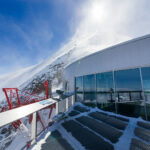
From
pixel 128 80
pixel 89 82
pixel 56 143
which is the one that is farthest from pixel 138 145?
pixel 89 82

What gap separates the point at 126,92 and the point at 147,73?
45.0 inches

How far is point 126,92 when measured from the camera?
359cm

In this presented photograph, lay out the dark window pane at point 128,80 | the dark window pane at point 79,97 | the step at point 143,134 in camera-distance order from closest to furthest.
A: the step at point 143,134 < the dark window pane at point 128,80 < the dark window pane at point 79,97

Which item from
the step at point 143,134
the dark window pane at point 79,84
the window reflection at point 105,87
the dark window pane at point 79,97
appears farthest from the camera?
the dark window pane at point 79,84

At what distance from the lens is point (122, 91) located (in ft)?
12.0

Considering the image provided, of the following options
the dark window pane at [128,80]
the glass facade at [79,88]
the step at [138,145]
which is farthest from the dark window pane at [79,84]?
the step at [138,145]

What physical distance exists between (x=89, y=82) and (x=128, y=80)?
221cm

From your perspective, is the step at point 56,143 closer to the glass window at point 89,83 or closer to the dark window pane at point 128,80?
the dark window pane at point 128,80

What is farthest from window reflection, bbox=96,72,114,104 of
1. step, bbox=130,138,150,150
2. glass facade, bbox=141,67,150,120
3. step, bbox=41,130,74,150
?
step, bbox=41,130,74,150

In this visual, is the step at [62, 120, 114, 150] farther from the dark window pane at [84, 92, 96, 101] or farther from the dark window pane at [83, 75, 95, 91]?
the dark window pane at [83, 75, 95, 91]

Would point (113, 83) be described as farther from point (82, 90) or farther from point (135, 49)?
point (82, 90)

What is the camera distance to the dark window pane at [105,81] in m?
3.97

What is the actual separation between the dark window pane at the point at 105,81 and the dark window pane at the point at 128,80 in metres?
0.30

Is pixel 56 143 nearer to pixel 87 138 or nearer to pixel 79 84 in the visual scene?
pixel 87 138
